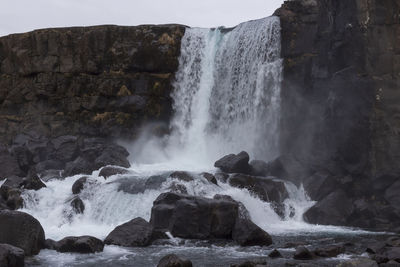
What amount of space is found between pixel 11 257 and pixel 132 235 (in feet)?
18.3

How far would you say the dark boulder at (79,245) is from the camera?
2053 centimetres

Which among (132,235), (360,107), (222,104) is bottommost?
(132,235)

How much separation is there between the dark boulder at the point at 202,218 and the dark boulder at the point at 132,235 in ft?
3.63

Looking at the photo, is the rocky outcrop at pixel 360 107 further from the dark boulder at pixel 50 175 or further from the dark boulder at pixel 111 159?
the dark boulder at pixel 50 175

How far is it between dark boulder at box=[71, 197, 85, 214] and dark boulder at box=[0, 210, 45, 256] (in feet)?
22.8

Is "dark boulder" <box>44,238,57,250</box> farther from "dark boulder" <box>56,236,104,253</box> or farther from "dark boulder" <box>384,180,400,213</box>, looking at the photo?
"dark boulder" <box>384,180,400,213</box>

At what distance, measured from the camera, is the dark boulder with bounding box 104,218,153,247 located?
22031 millimetres

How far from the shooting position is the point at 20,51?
48219mm

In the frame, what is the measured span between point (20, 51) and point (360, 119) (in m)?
29.5

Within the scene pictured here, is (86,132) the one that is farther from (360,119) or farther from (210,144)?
(360,119)

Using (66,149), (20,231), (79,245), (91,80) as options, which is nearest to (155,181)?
(79,245)

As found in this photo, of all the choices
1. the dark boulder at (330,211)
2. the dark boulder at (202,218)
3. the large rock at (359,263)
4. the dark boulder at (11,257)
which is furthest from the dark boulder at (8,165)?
the large rock at (359,263)

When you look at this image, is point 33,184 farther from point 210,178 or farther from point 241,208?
point 241,208

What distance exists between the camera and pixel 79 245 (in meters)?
20.6
